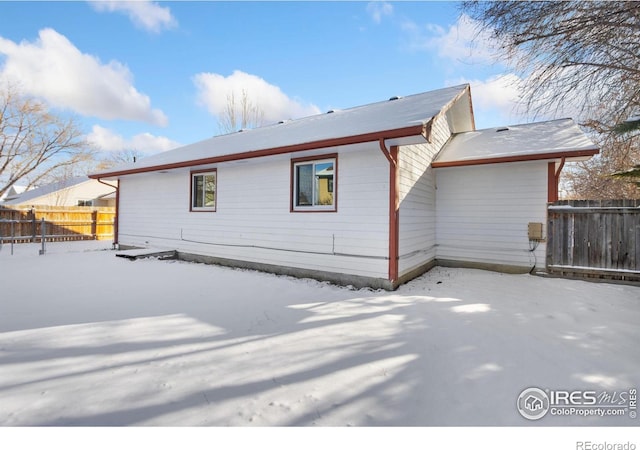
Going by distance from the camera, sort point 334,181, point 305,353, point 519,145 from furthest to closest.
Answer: point 519,145, point 334,181, point 305,353

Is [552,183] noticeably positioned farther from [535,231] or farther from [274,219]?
Result: [274,219]

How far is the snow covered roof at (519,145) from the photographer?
5852 mm

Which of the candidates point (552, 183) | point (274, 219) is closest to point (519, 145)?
point (552, 183)

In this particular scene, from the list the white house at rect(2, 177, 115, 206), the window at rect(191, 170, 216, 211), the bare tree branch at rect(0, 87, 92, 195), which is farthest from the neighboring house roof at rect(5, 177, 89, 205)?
the window at rect(191, 170, 216, 211)

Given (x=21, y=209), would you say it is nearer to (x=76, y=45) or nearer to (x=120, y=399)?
(x=76, y=45)

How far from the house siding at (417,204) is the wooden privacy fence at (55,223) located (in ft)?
45.0

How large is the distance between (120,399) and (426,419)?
211 cm

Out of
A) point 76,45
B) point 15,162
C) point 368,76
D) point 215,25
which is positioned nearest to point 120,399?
point 215,25

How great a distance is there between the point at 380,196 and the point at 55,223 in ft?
51.5

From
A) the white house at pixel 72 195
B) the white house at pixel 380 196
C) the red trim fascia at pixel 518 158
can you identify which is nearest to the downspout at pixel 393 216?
the white house at pixel 380 196

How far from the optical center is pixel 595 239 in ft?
19.3

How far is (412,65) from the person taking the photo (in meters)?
7.86

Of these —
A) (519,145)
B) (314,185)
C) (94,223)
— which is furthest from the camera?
(94,223)

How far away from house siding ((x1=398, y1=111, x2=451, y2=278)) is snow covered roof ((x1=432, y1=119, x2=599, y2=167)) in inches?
20.4
